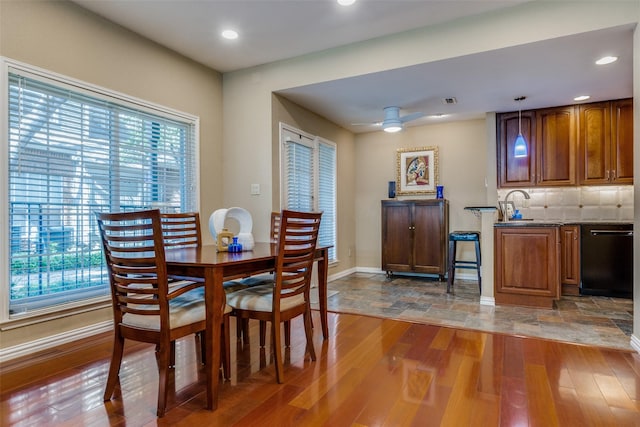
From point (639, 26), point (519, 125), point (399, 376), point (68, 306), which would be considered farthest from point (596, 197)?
point (68, 306)

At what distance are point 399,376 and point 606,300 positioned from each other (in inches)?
132

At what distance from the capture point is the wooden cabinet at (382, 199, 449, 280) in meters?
5.12

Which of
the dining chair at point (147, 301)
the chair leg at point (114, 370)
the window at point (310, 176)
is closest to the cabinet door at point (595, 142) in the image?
the window at point (310, 176)

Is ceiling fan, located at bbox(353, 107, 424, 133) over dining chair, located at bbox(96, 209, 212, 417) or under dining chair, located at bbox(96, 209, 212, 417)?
over

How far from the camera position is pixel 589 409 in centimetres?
179

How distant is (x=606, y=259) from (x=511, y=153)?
5.33ft

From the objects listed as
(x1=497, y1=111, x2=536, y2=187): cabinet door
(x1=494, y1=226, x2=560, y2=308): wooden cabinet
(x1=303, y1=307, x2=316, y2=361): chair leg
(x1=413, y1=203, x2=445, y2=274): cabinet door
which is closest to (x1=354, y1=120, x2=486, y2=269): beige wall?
(x1=413, y1=203, x2=445, y2=274): cabinet door

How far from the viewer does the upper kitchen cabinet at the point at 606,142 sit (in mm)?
4242

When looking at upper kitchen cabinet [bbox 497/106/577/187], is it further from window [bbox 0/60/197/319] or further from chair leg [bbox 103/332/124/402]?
chair leg [bbox 103/332/124/402]

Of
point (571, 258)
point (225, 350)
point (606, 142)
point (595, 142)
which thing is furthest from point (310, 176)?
→ point (606, 142)

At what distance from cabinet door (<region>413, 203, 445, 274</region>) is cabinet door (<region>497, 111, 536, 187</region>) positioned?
3.01 ft

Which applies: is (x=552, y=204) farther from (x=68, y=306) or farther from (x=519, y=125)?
(x=68, y=306)

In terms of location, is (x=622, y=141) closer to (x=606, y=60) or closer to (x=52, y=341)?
(x=606, y=60)

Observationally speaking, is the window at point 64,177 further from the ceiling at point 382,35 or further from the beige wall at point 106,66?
the ceiling at point 382,35
